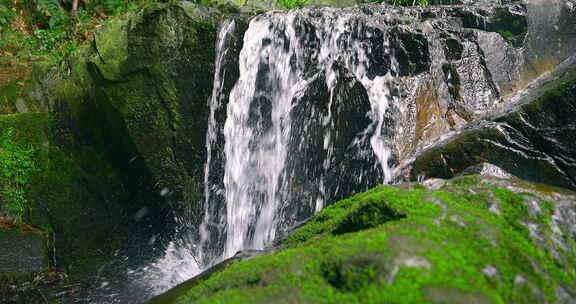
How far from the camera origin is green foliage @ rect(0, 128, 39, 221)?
5.61 meters

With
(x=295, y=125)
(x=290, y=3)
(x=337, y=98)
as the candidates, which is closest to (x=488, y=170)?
(x=337, y=98)

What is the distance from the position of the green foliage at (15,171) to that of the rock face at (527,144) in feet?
18.3

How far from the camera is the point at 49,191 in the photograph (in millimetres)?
5992

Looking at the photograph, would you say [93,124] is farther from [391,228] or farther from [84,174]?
[391,228]

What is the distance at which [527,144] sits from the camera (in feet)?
12.5

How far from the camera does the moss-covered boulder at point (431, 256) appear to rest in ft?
5.22

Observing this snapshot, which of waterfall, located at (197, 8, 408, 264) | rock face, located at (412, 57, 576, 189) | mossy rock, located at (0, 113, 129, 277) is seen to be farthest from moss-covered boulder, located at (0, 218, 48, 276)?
rock face, located at (412, 57, 576, 189)

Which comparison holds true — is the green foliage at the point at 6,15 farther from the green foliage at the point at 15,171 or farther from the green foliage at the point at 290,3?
the green foliage at the point at 290,3

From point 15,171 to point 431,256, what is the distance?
6.23m

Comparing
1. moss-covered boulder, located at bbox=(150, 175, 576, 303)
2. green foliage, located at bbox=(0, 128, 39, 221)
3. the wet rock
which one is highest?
moss-covered boulder, located at bbox=(150, 175, 576, 303)

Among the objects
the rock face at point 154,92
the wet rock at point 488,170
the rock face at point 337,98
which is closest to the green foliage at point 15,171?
the rock face at point 154,92

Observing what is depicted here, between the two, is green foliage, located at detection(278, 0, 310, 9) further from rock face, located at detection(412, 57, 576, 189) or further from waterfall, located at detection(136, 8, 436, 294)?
rock face, located at detection(412, 57, 576, 189)

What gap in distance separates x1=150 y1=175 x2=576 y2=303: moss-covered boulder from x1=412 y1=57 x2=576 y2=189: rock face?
145 centimetres

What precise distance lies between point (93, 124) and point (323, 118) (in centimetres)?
383
